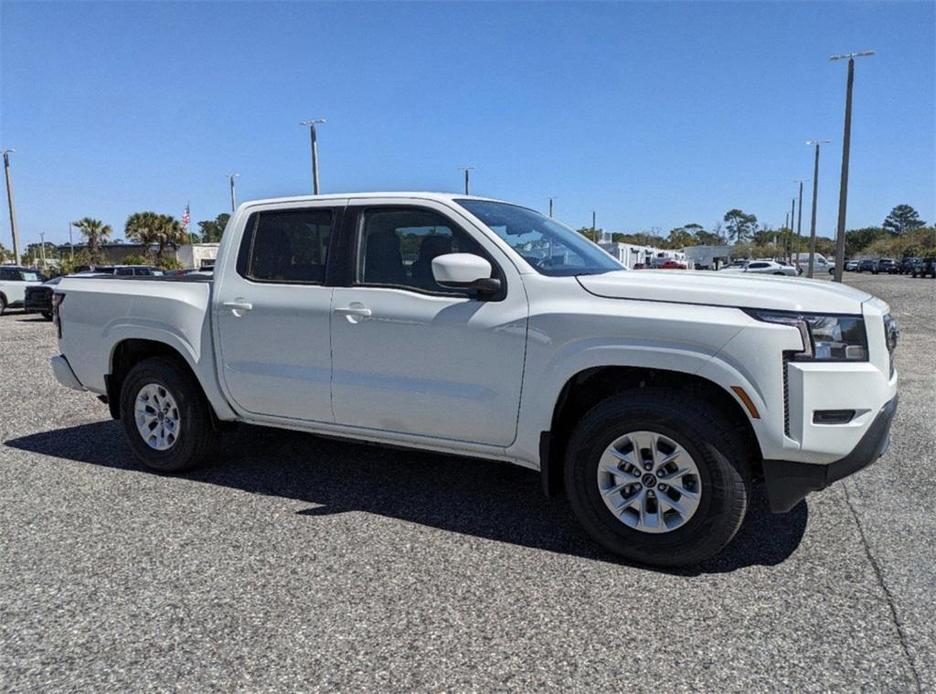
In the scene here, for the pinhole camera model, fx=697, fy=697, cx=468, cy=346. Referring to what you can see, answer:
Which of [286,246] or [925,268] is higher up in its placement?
[286,246]

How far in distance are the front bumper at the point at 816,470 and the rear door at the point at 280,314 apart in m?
2.50

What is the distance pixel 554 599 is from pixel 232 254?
3024 millimetres

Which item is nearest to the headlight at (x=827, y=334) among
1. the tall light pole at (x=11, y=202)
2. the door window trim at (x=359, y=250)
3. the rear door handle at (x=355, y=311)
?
the door window trim at (x=359, y=250)

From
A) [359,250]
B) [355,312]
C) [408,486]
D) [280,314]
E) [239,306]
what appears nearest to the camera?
[355,312]

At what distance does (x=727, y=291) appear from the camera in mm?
3262

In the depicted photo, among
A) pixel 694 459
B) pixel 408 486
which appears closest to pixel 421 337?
pixel 408 486

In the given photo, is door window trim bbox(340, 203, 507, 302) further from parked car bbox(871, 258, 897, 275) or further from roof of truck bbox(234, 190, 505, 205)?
parked car bbox(871, 258, 897, 275)

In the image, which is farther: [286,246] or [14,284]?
[14,284]

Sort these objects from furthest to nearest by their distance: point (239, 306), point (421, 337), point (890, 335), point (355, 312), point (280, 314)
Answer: point (239, 306), point (280, 314), point (355, 312), point (421, 337), point (890, 335)

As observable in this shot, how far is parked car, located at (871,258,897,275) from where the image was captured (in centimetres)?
6456

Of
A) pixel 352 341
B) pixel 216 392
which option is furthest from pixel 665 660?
pixel 216 392

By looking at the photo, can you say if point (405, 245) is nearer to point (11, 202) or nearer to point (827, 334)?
point (827, 334)

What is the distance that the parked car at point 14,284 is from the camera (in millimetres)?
20344

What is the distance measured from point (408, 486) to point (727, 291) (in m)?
2.41
